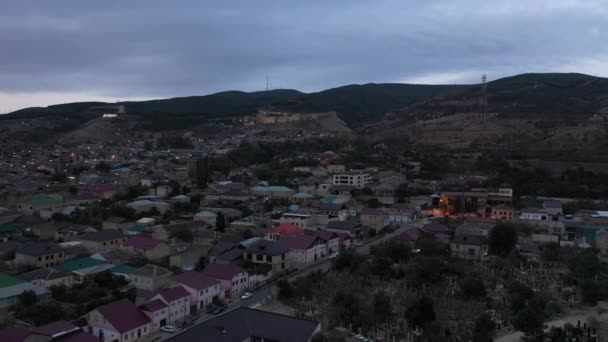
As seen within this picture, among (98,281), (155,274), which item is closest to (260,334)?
(155,274)

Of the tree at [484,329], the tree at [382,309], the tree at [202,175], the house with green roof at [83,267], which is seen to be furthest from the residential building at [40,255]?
the tree at [202,175]

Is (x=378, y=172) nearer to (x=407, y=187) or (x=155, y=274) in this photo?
(x=407, y=187)

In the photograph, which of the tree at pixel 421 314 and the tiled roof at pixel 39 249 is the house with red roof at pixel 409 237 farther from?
the tiled roof at pixel 39 249

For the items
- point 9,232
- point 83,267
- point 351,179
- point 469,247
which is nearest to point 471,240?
point 469,247

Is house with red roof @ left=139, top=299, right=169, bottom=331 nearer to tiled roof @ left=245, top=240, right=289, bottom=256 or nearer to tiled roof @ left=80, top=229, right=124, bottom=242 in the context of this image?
tiled roof @ left=245, top=240, right=289, bottom=256

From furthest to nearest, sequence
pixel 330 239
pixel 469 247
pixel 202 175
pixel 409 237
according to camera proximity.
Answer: pixel 202 175, pixel 409 237, pixel 330 239, pixel 469 247

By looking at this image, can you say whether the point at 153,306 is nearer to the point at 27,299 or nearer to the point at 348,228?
the point at 27,299

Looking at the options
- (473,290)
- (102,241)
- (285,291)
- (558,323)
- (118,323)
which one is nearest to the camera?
(118,323)

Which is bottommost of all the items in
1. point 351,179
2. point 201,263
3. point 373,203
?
point 201,263
